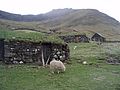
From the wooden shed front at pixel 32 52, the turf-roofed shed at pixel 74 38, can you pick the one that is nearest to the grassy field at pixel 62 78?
the wooden shed front at pixel 32 52

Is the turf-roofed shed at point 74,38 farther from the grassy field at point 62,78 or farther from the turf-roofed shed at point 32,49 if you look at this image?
the grassy field at point 62,78

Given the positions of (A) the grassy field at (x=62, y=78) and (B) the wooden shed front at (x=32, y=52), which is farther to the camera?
(B) the wooden shed front at (x=32, y=52)

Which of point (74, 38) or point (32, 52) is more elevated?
point (74, 38)

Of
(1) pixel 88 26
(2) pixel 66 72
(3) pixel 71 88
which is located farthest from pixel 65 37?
(1) pixel 88 26

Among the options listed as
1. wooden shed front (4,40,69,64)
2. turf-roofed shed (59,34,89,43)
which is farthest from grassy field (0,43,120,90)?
turf-roofed shed (59,34,89,43)

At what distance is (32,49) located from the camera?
28.2 m

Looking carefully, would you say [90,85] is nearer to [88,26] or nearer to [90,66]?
[90,66]

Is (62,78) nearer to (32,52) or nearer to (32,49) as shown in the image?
(32,52)

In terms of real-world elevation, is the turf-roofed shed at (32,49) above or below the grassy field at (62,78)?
above

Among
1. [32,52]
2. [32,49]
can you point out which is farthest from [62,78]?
[32,49]

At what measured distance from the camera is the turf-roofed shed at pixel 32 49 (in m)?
27.3

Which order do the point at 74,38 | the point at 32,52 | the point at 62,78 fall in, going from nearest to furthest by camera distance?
the point at 62,78, the point at 32,52, the point at 74,38

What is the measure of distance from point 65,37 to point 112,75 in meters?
47.6

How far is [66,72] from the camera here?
24250mm
